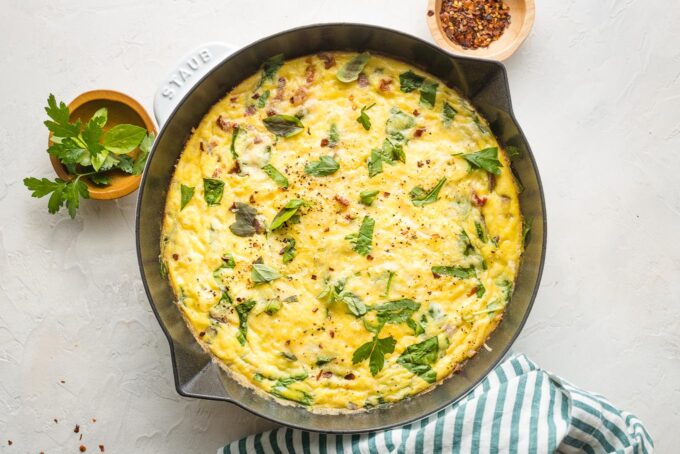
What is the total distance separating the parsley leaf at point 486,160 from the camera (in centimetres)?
332

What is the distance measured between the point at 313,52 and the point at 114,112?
1.28 m

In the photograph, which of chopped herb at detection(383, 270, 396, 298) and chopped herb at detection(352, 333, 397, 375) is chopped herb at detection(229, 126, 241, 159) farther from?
chopped herb at detection(352, 333, 397, 375)

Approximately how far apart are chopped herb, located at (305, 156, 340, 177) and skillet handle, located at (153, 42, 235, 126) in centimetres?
76

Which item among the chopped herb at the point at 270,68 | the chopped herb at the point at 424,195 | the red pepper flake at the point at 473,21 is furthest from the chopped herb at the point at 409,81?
the chopped herb at the point at 270,68

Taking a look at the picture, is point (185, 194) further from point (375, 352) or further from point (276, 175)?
point (375, 352)

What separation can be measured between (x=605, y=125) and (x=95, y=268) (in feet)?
11.1

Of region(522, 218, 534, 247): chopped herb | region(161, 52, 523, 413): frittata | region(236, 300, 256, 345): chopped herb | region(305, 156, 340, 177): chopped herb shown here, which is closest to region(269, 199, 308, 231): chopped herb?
region(161, 52, 523, 413): frittata

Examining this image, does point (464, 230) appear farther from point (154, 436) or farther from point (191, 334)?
point (154, 436)

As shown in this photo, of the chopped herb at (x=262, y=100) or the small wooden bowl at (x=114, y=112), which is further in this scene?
the small wooden bowl at (x=114, y=112)

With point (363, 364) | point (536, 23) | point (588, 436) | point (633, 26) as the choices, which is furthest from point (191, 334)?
point (633, 26)

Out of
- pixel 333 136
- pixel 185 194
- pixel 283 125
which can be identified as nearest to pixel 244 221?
pixel 185 194

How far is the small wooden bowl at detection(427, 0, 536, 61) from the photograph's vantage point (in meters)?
3.57

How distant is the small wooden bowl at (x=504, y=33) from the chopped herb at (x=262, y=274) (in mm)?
1685

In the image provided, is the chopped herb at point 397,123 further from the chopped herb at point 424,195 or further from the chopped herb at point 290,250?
the chopped herb at point 290,250
